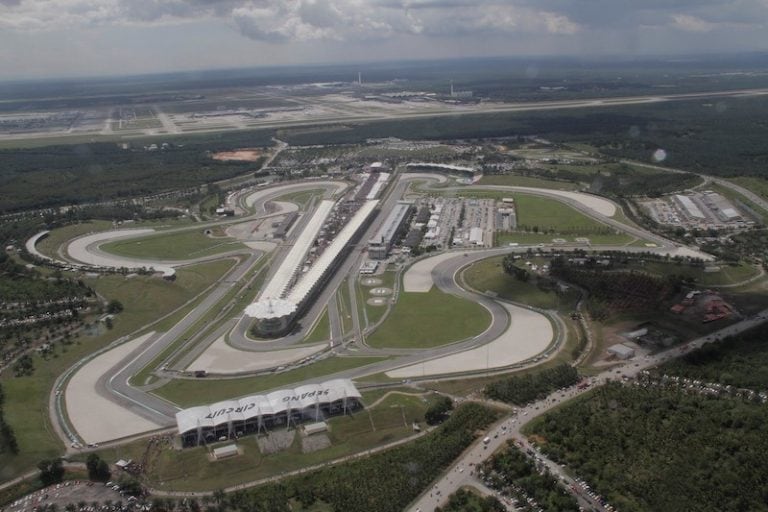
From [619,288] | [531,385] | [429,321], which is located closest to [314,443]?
[531,385]

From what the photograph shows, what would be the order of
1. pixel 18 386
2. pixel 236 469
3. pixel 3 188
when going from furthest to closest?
1. pixel 3 188
2. pixel 18 386
3. pixel 236 469

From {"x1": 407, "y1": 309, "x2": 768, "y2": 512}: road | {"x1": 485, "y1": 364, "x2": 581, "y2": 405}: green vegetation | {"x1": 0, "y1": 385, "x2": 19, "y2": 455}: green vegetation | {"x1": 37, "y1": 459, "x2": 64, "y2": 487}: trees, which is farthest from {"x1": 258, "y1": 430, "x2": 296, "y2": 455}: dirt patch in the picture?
{"x1": 0, "y1": 385, "x2": 19, "y2": 455}: green vegetation

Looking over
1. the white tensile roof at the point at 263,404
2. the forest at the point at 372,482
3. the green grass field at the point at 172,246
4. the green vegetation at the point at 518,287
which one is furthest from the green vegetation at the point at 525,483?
the green grass field at the point at 172,246

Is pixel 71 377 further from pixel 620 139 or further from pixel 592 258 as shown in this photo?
pixel 620 139

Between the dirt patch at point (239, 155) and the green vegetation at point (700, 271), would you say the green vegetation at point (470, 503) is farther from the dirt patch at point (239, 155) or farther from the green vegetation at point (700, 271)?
the dirt patch at point (239, 155)

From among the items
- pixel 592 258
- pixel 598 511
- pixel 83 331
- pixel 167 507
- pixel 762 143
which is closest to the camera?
pixel 598 511

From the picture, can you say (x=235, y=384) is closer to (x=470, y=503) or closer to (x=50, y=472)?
(x=50, y=472)

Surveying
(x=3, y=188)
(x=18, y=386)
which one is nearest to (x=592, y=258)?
(x=18, y=386)

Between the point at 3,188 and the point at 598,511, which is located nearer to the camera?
the point at 598,511
